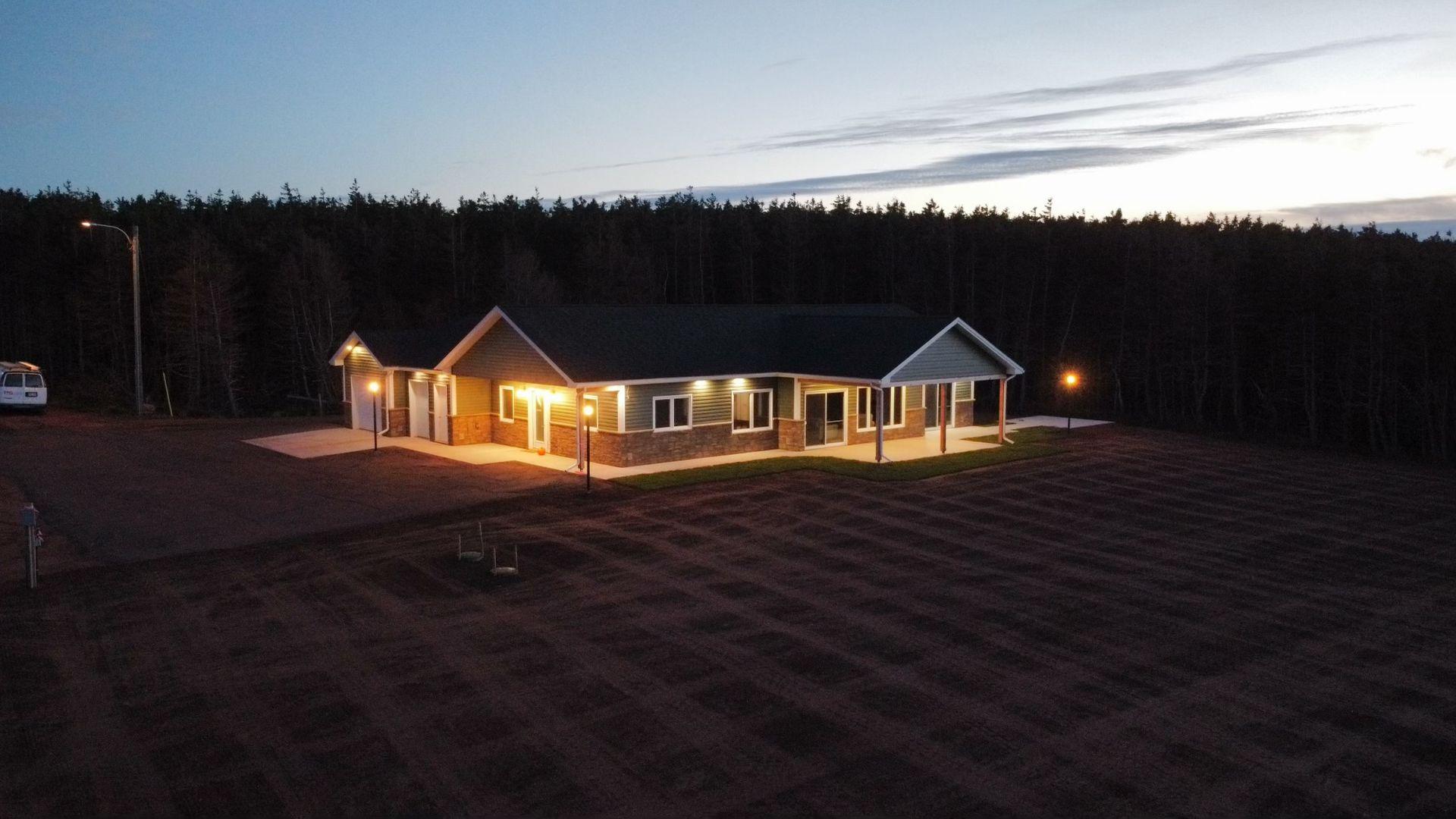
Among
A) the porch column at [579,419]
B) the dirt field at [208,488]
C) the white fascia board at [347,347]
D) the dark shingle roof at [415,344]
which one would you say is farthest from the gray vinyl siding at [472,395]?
the porch column at [579,419]

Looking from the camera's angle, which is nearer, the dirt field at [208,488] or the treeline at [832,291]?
the dirt field at [208,488]

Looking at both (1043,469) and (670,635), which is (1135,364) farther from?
(670,635)

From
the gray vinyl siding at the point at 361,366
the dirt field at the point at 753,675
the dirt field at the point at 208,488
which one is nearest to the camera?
the dirt field at the point at 753,675

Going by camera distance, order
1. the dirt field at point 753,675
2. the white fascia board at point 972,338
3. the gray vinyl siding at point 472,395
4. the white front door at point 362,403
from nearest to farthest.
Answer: the dirt field at point 753,675
the white fascia board at point 972,338
the gray vinyl siding at point 472,395
the white front door at point 362,403

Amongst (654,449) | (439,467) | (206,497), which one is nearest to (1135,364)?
(654,449)

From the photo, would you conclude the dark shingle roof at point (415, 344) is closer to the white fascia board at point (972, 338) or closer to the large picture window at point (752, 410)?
the large picture window at point (752, 410)

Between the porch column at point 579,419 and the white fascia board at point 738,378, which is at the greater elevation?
the white fascia board at point 738,378
